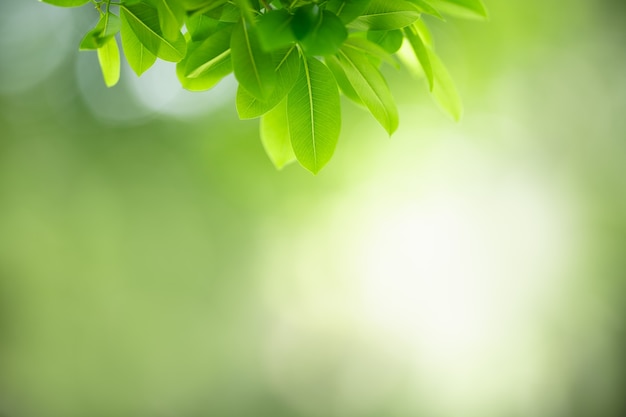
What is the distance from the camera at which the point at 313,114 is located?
0.62m

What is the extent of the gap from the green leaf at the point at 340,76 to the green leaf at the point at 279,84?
6cm

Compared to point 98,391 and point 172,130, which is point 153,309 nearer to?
point 98,391

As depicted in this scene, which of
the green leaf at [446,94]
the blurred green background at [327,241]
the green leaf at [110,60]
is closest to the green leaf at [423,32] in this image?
the green leaf at [446,94]

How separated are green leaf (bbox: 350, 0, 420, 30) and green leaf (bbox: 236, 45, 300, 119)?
3.1 inches

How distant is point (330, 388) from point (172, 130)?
265cm

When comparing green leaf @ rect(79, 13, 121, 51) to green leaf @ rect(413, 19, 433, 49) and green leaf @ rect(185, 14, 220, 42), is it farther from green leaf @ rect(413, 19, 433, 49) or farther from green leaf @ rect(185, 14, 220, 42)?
green leaf @ rect(413, 19, 433, 49)

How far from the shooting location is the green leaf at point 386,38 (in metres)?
0.64

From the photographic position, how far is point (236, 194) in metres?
5.27

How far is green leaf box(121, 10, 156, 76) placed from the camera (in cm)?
63

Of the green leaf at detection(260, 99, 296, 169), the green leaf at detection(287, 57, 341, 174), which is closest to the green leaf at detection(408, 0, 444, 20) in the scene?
the green leaf at detection(287, 57, 341, 174)

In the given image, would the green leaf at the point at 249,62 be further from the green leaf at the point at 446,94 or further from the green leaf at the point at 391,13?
the green leaf at the point at 446,94

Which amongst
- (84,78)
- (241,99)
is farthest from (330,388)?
(241,99)

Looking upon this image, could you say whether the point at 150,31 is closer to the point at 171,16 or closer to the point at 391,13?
the point at 171,16

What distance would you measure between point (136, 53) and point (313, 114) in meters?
0.20
